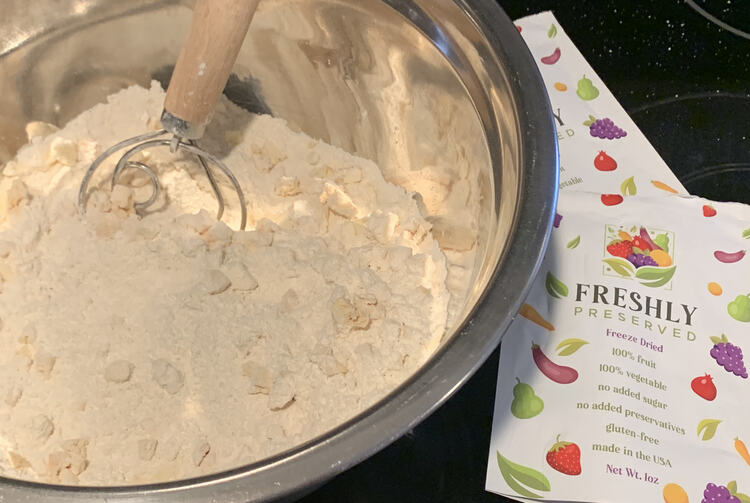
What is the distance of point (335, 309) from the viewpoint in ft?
2.30

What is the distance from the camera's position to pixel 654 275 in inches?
32.4

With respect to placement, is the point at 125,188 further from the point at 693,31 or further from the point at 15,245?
the point at 693,31

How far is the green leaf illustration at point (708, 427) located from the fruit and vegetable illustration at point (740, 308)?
13 centimetres

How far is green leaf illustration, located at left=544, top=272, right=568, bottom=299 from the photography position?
2.67 feet

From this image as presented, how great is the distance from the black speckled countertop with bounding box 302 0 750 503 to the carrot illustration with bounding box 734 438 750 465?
24 cm

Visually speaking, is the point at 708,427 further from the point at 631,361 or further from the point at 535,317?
the point at 535,317

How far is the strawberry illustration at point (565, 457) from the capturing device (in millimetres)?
703

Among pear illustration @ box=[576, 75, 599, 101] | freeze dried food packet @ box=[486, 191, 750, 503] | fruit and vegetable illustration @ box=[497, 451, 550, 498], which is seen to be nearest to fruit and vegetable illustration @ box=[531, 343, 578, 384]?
freeze dried food packet @ box=[486, 191, 750, 503]

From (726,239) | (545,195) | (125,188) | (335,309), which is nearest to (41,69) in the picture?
(125,188)

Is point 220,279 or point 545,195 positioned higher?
point 545,195

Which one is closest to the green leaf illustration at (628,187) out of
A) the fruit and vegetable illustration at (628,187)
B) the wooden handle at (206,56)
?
the fruit and vegetable illustration at (628,187)

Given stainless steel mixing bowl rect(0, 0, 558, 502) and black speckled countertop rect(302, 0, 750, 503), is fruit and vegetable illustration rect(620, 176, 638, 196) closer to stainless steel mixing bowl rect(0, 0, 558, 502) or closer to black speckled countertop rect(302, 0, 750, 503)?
black speckled countertop rect(302, 0, 750, 503)

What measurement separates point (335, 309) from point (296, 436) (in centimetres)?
13

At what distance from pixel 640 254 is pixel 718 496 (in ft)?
0.89
